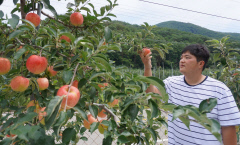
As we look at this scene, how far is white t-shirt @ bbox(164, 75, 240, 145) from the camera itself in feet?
3.16

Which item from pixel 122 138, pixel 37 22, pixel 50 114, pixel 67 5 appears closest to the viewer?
pixel 50 114

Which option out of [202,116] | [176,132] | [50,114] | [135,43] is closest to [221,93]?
[176,132]

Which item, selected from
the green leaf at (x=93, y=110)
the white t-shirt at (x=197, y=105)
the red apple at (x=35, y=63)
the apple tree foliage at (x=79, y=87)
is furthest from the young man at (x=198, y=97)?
the red apple at (x=35, y=63)

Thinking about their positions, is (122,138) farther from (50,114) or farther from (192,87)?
(192,87)

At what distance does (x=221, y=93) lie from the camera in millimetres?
995

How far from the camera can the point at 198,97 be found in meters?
1.06

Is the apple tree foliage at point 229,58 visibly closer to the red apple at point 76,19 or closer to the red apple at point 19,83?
the red apple at point 76,19

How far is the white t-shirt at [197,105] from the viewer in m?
0.96

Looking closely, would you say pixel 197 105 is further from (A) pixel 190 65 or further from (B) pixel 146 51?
(B) pixel 146 51

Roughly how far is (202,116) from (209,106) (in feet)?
0.19

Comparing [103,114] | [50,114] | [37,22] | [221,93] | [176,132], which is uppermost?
[37,22]

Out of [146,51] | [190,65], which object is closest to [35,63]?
[146,51]

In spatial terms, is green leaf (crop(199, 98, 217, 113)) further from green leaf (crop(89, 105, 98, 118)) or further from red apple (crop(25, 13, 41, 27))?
red apple (crop(25, 13, 41, 27))

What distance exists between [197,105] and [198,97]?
1.9 inches
